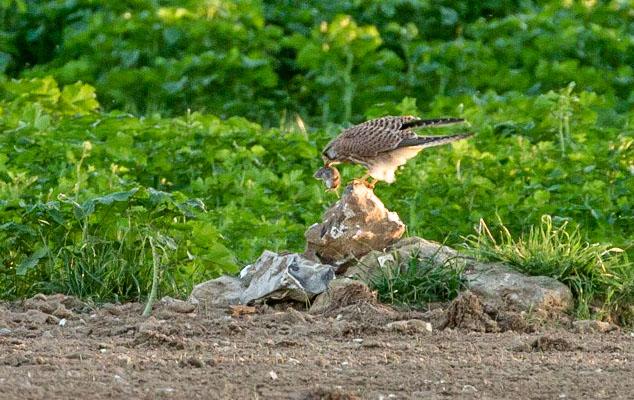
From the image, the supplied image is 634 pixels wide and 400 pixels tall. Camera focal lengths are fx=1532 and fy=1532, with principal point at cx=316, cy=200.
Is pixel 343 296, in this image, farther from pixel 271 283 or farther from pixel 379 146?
pixel 379 146

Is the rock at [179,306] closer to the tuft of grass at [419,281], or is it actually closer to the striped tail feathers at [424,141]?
the tuft of grass at [419,281]

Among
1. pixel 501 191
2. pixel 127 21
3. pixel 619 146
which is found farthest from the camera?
pixel 127 21

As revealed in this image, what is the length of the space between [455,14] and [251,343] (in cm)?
997

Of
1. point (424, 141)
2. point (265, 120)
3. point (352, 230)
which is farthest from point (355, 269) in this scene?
point (265, 120)

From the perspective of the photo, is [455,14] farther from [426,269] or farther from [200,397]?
[200,397]

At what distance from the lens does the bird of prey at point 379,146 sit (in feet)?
26.2

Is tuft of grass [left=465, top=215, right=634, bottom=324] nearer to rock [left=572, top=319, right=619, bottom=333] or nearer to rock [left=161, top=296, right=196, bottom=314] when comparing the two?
rock [left=572, top=319, right=619, bottom=333]

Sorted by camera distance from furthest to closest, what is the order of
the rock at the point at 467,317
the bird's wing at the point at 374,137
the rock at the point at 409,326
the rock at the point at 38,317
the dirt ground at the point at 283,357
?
the bird's wing at the point at 374,137 < the rock at the point at 38,317 < the rock at the point at 467,317 < the rock at the point at 409,326 < the dirt ground at the point at 283,357

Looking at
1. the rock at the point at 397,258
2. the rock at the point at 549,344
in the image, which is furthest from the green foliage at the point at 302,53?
the rock at the point at 549,344

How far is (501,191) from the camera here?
9930 mm

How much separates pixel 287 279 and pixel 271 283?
88 mm

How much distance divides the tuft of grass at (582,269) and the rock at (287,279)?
818mm

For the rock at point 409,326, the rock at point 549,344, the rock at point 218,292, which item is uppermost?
the rock at point 549,344

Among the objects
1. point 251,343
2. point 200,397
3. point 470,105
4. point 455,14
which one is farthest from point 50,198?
point 455,14
